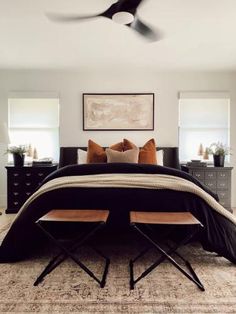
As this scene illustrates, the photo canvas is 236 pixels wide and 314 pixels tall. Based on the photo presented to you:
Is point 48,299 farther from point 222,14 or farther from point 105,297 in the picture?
point 222,14

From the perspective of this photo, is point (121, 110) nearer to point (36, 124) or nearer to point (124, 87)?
point (124, 87)

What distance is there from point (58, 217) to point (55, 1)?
206 centimetres

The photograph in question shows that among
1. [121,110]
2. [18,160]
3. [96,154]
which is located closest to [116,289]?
[96,154]

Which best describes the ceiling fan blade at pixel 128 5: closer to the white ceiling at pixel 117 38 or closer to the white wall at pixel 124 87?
the white ceiling at pixel 117 38

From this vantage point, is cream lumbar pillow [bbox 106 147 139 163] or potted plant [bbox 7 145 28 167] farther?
potted plant [bbox 7 145 28 167]

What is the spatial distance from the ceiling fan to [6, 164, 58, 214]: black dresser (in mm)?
2511

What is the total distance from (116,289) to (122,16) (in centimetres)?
232

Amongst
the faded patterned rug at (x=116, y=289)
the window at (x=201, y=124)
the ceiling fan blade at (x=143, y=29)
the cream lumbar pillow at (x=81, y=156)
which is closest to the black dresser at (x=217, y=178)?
the window at (x=201, y=124)

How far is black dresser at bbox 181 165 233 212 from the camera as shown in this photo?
4585 mm

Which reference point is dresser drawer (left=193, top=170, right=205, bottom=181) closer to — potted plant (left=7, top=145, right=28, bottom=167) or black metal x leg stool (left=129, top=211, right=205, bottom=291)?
black metal x leg stool (left=129, top=211, right=205, bottom=291)

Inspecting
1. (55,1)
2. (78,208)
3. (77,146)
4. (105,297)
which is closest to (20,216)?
(78,208)

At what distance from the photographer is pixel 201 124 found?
516 cm

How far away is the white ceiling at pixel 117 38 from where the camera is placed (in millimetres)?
2775

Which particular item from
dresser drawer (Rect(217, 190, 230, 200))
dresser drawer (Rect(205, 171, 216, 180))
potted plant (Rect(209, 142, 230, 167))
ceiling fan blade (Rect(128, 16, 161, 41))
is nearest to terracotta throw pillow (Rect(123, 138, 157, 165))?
dresser drawer (Rect(205, 171, 216, 180))
